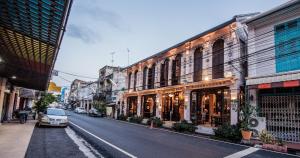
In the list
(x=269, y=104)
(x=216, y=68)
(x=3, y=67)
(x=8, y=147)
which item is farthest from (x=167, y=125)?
(x=8, y=147)

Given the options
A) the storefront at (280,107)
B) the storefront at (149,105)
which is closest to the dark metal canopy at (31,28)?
the storefront at (280,107)

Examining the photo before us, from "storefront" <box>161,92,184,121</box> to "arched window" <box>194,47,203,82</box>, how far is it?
3.00 meters

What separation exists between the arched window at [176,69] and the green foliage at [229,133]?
34.5ft

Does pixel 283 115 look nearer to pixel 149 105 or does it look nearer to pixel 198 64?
pixel 198 64

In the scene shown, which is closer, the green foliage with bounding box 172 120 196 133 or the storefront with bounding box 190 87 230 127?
the green foliage with bounding box 172 120 196 133

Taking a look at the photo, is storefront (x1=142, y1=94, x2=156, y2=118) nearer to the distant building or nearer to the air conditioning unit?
the distant building

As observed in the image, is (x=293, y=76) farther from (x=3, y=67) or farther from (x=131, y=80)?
(x=131, y=80)

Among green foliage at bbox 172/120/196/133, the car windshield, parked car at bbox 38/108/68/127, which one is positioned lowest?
green foliage at bbox 172/120/196/133

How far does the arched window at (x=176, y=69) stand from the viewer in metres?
25.8

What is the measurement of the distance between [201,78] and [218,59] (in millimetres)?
2645

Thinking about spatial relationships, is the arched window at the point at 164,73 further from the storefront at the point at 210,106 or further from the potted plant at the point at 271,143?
the potted plant at the point at 271,143

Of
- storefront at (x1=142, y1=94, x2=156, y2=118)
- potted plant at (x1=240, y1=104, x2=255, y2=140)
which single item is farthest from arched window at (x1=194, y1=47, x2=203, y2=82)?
storefront at (x1=142, y1=94, x2=156, y2=118)

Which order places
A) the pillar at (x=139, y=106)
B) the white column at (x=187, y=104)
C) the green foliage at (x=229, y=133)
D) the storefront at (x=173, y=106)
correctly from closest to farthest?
the green foliage at (x=229, y=133)
the white column at (x=187, y=104)
the storefront at (x=173, y=106)
the pillar at (x=139, y=106)

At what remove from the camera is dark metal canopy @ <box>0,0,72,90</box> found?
619 cm
